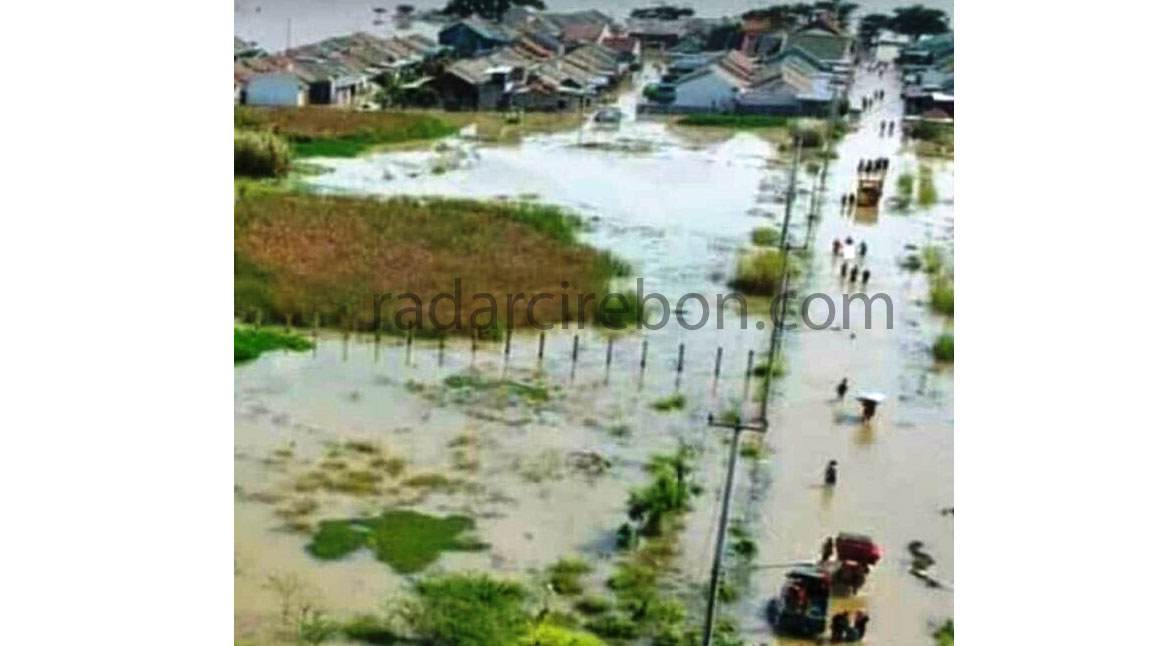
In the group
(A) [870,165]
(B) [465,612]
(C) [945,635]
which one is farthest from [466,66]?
(C) [945,635]

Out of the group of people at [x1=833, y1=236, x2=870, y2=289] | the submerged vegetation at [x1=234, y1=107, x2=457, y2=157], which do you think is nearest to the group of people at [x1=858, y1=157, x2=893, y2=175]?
the group of people at [x1=833, y1=236, x2=870, y2=289]

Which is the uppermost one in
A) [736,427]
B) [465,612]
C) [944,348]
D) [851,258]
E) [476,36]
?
[476,36]

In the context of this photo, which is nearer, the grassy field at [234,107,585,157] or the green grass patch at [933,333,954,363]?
the green grass patch at [933,333,954,363]

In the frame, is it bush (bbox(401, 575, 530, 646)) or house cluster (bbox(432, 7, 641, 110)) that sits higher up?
house cluster (bbox(432, 7, 641, 110))

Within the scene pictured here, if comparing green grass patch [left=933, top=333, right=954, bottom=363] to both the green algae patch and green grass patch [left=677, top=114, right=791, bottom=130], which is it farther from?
the green algae patch

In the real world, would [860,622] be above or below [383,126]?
below

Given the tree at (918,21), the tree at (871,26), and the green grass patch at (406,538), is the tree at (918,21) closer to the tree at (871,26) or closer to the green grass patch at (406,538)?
the tree at (871,26)

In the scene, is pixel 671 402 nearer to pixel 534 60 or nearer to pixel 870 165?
pixel 870 165
